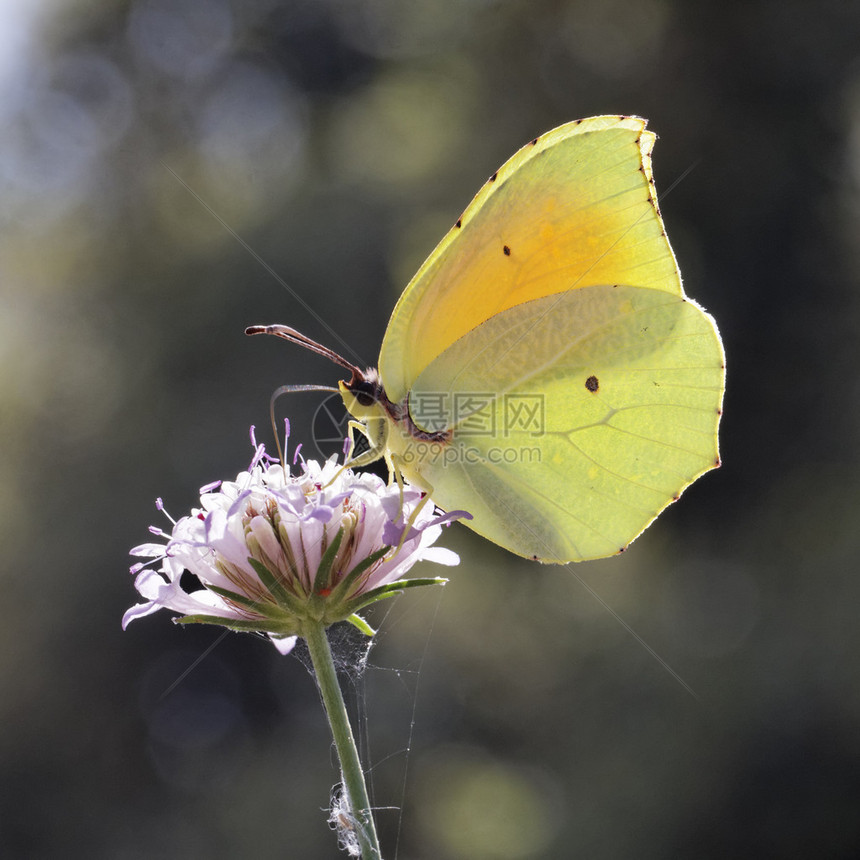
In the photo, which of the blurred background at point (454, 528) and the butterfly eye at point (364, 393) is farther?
the blurred background at point (454, 528)

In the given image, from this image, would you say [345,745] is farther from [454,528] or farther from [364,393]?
[454,528]

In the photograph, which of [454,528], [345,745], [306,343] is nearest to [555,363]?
[306,343]

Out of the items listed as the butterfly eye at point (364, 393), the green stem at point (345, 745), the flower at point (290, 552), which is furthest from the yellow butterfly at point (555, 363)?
the green stem at point (345, 745)

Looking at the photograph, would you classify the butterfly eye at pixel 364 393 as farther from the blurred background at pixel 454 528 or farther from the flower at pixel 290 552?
the blurred background at pixel 454 528

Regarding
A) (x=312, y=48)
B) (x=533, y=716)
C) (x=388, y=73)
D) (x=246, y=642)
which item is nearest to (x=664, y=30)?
(x=388, y=73)

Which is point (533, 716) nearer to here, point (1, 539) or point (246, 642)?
point (246, 642)

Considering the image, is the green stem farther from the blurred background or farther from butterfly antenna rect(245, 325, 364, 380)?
the blurred background
